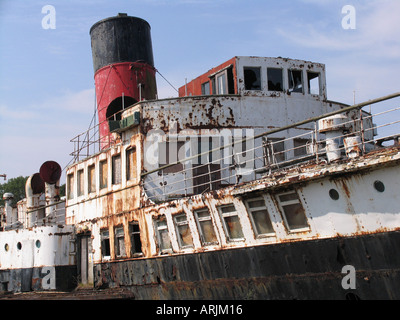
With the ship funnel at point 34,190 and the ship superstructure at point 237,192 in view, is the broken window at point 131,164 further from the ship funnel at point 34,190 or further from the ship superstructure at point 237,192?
the ship funnel at point 34,190

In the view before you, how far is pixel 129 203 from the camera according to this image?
1598 centimetres

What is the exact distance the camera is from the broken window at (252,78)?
16016 millimetres

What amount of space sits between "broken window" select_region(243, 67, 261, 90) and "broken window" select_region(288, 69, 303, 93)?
1011 millimetres

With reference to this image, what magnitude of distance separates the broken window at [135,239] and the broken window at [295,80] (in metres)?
6.46

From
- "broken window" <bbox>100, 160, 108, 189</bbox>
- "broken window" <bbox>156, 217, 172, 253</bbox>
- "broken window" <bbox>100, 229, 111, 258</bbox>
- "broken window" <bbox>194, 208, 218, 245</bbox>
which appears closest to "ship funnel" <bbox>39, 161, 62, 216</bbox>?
"broken window" <bbox>100, 160, 108, 189</bbox>

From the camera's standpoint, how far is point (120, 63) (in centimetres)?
2067

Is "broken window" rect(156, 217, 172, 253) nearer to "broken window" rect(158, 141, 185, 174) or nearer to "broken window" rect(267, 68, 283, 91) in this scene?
"broken window" rect(158, 141, 185, 174)

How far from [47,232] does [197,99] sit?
7.69 meters

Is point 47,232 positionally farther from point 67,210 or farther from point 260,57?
point 260,57

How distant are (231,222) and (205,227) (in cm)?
105

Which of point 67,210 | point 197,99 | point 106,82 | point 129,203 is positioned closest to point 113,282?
point 129,203

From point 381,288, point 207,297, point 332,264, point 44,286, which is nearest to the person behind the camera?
point 381,288

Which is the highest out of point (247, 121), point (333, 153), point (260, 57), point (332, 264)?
point (260, 57)
